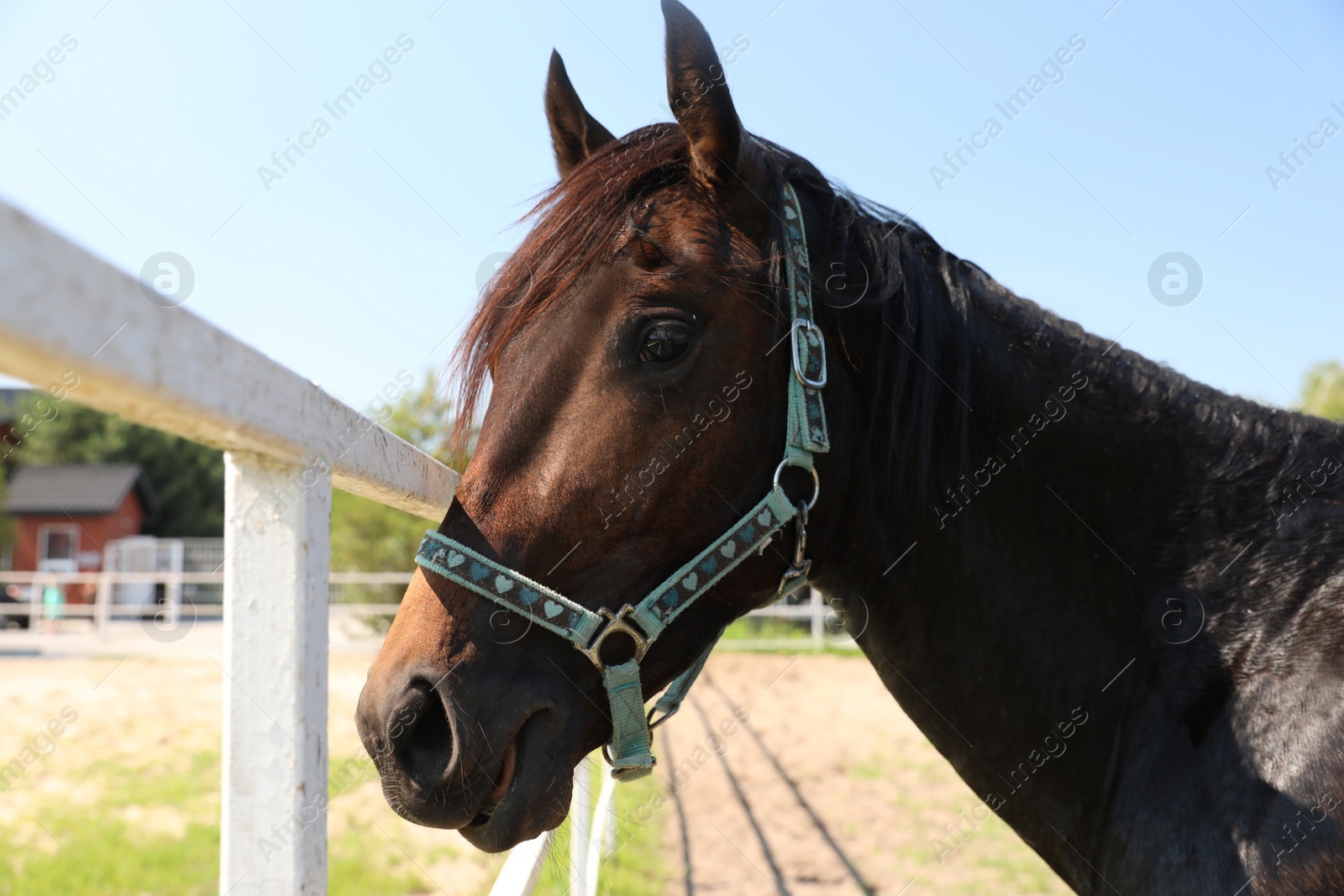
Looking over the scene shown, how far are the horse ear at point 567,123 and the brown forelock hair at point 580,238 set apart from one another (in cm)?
37

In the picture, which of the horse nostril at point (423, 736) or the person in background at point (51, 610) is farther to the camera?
the person in background at point (51, 610)

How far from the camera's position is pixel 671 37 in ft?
5.54

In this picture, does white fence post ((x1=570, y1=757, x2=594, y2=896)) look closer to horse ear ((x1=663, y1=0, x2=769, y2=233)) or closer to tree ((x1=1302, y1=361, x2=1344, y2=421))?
horse ear ((x1=663, y1=0, x2=769, y2=233))

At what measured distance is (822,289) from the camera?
6.00 feet

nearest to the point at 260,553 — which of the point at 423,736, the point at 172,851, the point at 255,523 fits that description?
the point at 255,523

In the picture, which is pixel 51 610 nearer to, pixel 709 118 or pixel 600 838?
pixel 600 838

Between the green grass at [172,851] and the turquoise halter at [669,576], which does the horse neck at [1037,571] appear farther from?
the green grass at [172,851]

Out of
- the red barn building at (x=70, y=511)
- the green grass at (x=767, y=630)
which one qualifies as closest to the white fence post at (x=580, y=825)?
the green grass at (x=767, y=630)

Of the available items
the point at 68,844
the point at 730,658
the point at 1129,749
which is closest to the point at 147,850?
the point at 68,844

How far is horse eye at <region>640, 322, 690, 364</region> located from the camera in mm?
1665

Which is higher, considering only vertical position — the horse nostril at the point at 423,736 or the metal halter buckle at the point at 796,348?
the metal halter buckle at the point at 796,348

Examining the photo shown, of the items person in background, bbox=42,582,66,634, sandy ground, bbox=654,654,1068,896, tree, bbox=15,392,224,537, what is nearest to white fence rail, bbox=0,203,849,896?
sandy ground, bbox=654,654,1068,896

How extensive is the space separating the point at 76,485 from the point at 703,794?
1241 inches

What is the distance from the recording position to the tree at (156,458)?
97.0 feet
